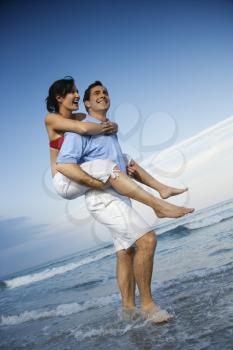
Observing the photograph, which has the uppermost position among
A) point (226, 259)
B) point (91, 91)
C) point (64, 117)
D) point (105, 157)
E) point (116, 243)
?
point (91, 91)

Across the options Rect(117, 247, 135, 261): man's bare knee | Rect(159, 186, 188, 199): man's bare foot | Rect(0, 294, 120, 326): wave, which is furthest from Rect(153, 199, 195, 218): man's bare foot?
Rect(0, 294, 120, 326): wave

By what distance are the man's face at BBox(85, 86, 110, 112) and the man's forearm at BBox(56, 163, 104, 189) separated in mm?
Answer: 807

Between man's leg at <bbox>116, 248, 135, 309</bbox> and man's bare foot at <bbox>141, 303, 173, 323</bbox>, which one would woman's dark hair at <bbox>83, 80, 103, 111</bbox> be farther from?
man's bare foot at <bbox>141, 303, 173, 323</bbox>

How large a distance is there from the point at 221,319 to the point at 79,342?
1.41 meters

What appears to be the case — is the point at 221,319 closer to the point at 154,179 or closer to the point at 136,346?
the point at 136,346

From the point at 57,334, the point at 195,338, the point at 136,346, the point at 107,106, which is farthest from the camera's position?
the point at 57,334

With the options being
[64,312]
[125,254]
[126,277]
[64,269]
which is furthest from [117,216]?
[64,269]

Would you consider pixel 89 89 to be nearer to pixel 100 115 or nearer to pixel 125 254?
pixel 100 115

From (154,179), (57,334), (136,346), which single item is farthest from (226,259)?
(136,346)

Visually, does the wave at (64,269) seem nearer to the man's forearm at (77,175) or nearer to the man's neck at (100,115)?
the man's neck at (100,115)

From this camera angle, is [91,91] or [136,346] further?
[91,91]

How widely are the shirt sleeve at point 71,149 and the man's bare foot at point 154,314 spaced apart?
1456mm

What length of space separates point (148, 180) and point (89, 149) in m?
0.79

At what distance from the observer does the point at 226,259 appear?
18.1 ft
